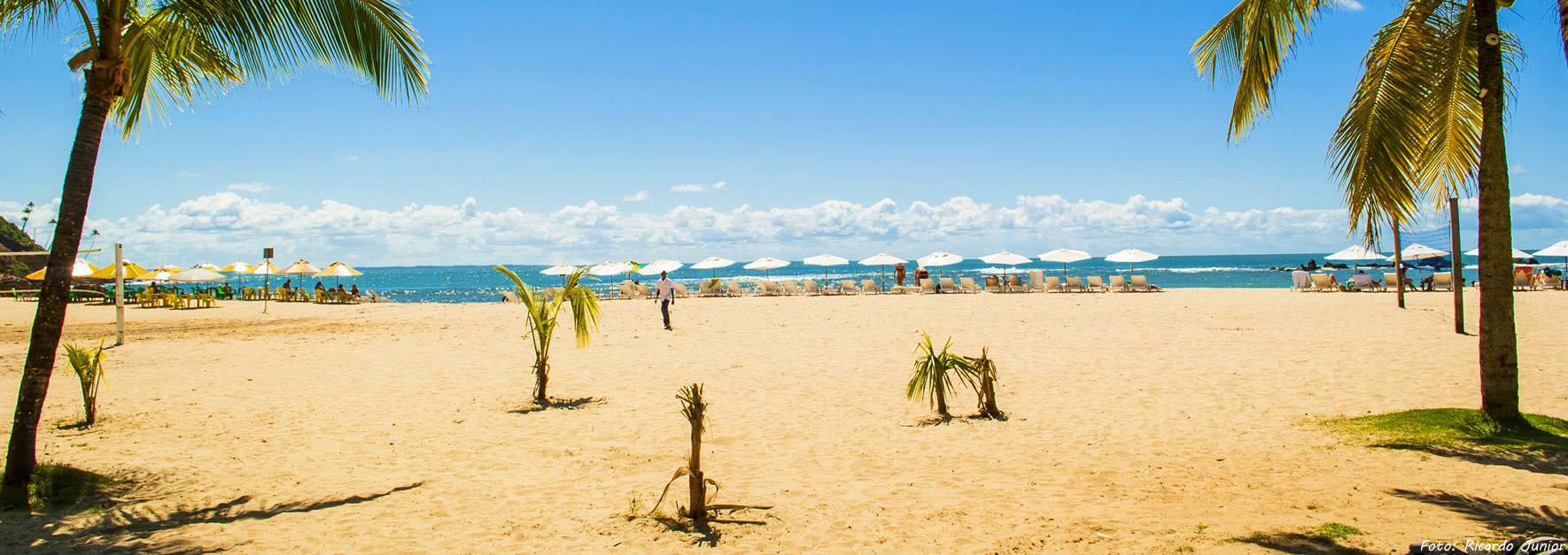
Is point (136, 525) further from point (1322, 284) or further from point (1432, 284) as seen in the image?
point (1432, 284)

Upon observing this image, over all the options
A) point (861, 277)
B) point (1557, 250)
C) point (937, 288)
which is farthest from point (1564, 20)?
point (861, 277)

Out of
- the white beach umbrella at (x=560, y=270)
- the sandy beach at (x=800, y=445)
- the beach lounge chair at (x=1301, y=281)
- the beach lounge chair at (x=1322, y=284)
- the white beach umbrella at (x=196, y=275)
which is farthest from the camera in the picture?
the white beach umbrella at (x=196, y=275)

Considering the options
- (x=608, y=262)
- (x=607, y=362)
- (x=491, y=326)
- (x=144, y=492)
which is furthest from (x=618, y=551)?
(x=608, y=262)

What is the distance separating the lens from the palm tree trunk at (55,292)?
4.76 meters

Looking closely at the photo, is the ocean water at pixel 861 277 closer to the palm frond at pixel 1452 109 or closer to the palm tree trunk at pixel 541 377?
the palm tree trunk at pixel 541 377

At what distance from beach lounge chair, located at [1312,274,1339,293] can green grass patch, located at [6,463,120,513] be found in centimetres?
2995

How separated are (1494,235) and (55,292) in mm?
9399

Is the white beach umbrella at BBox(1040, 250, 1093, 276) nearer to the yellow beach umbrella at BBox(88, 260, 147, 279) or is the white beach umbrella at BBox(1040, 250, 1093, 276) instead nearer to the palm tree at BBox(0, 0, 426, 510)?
the palm tree at BBox(0, 0, 426, 510)

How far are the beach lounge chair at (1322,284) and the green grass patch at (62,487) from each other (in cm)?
2995

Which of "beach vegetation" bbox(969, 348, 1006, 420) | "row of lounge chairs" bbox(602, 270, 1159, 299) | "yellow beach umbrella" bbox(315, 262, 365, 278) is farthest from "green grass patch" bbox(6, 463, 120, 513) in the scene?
"yellow beach umbrella" bbox(315, 262, 365, 278)

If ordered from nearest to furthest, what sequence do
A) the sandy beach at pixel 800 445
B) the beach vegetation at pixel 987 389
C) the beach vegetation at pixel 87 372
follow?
the sandy beach at pixel 800 445, the beach vegetation at pixel 87 372, the beach vegetation at pixel 987 389

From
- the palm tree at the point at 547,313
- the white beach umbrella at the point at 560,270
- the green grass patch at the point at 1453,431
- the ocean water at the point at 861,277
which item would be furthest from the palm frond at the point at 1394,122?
the white beach umbrella at the point at 560,270

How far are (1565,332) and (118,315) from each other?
2423cm

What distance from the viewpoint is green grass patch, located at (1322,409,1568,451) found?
226 inches
